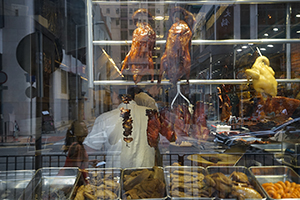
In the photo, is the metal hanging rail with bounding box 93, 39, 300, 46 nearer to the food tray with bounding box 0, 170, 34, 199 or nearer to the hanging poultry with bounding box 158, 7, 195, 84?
the hanging poultry with bounding box 158, 7, 195, 84

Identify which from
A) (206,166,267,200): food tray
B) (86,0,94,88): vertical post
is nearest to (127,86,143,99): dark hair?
(86,0,94,88): vertical post

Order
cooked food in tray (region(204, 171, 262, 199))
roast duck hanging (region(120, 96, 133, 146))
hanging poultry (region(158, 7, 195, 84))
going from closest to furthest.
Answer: cooked food in tray (region(204, 171, 262, 199))
hanging poultry (region(158, 7, 195, 84))
roast duck hanging (region(120, 96, 133, 146))

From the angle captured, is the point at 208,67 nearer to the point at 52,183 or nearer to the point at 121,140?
the point at 121,140

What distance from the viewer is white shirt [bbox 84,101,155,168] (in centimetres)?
209

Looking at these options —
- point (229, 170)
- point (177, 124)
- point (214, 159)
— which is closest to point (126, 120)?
point (177, 124)

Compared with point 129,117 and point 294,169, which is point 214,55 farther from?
point 294,169

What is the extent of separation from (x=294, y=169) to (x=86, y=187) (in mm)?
2048

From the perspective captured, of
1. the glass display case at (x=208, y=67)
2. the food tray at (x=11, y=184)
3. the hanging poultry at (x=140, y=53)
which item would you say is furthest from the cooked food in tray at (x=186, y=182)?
the food tray at (x=11, y=184)

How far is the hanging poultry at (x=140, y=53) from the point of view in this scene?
72.8 inches

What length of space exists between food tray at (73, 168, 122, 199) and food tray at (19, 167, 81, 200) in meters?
0.12

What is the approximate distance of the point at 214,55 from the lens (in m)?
2.27

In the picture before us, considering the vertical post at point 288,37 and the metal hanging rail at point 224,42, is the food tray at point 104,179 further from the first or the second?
the vertical post at point 288,37

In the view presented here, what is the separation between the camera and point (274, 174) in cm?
189

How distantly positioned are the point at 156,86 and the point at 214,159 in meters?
0.93
